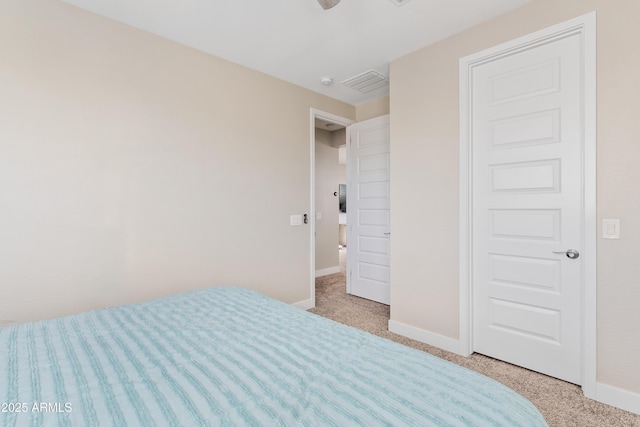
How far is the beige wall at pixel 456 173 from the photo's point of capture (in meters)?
1.72

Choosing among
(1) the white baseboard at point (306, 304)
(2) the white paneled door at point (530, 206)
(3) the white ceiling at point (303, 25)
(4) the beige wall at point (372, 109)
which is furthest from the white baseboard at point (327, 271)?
(3) the white ceiling at point (303, 25)

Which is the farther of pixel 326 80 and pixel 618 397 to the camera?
pixel 326 80

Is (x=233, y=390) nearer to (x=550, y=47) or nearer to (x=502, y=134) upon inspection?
(x=502, y=134)

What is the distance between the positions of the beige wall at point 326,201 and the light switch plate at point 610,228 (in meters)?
3.91

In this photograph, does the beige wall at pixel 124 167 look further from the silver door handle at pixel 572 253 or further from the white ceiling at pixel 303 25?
the silver door handle at pixel 572 253

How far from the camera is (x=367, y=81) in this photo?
3.21 m

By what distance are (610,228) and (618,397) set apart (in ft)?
3.33

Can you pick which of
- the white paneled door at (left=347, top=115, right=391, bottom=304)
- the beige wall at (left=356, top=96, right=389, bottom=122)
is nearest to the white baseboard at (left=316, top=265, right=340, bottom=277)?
the white paneled door at (left=347, top=115, right=391, bottom=304)

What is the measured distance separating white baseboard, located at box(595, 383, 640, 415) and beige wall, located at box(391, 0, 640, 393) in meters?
0.03

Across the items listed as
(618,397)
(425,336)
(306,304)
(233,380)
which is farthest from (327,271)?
(233,380)

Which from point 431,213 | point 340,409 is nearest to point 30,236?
point 340,409

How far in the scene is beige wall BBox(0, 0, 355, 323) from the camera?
184 centimetres

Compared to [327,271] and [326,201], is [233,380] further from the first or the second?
[326,201]

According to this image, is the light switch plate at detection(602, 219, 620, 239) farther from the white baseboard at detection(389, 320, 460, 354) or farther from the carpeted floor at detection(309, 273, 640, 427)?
the white baseboard at detection(389, 320, 460, 354)
